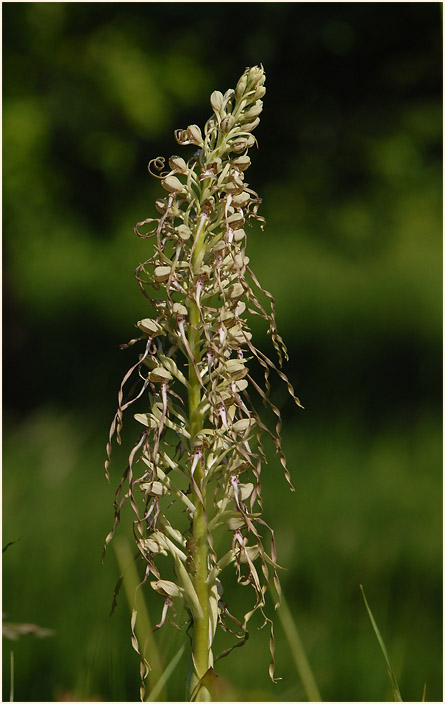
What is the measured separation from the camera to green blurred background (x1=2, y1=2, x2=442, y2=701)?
9.29 ft

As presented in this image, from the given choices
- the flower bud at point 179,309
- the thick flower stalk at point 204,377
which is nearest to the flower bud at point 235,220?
the thick flower stalk at point 204,377

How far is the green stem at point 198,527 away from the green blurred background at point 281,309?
0.35 metres

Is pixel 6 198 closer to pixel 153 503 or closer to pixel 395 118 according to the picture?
pixel 395 118

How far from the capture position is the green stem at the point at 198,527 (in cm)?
96

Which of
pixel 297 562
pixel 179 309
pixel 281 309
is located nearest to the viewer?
pixel 179 309

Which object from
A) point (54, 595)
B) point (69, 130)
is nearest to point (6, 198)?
point (69, 130)

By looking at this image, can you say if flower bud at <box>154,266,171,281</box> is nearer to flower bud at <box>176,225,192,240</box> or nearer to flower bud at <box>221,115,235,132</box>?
flower bud at <box>176,225,192,240</box>

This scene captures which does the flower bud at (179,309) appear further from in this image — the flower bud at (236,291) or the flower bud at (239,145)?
the flower bud at (239,145)

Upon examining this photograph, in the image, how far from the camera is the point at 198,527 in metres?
0.98

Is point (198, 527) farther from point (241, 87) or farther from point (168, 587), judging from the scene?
point (241, 87)

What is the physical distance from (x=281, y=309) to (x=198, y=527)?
734 centimetres

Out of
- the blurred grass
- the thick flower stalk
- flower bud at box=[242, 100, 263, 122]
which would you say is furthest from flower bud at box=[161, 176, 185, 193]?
the blurred grass

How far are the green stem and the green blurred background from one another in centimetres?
35

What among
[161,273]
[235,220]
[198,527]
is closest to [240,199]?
[235,220]
